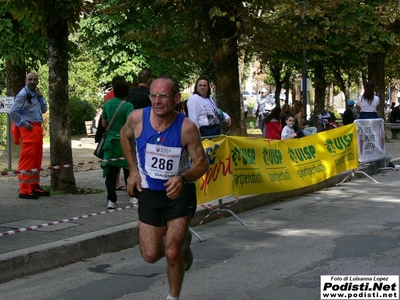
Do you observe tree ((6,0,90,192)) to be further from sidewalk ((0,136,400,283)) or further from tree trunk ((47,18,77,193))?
sidewalk ((0,136,400,283))

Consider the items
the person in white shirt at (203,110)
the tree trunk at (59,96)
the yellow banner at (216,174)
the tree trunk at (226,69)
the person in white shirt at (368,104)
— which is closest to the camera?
the yellow banner at (216,174)

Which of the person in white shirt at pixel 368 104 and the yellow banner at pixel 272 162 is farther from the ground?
the person in white shirt at pixel 368 104

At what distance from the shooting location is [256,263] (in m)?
8.17

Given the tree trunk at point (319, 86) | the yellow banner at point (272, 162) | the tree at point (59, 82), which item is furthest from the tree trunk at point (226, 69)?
the tree trunk at point (319, 86)

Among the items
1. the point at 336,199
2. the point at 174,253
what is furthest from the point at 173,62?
the point at 174,253

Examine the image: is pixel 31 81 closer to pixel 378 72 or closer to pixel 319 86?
pixel 319 86

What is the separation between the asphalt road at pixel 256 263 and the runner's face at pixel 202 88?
1.88 meters

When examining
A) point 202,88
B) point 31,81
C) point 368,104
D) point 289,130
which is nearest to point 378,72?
point 368,104

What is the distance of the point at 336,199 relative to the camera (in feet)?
43.9

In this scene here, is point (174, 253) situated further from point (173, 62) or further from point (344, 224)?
point (173, 62)

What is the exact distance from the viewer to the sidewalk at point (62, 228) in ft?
27.0

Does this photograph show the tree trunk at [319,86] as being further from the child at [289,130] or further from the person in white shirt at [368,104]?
the child at [289,130]

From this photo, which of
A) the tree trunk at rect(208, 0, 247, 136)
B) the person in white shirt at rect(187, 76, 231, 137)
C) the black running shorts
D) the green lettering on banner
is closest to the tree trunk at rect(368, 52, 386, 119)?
the tree trunk at rect(208, 0, 247, 136)

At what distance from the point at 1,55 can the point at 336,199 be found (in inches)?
373
